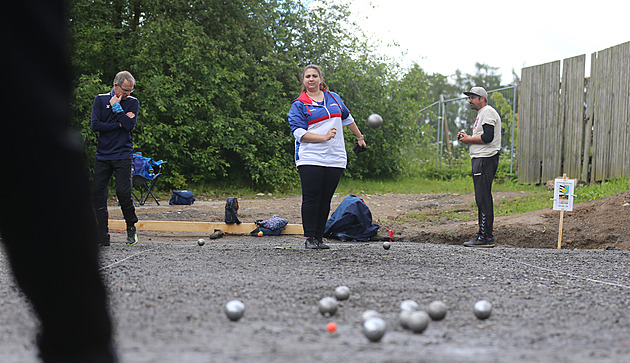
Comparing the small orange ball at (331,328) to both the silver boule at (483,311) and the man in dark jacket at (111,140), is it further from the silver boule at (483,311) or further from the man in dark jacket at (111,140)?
the man in dark jacket at (111,140)

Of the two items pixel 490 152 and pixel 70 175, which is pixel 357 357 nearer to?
pixel 70 175

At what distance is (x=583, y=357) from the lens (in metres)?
2.03

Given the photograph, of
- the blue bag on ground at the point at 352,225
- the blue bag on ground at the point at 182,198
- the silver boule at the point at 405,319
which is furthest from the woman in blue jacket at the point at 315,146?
the blue bag on ground at the point at 182,198

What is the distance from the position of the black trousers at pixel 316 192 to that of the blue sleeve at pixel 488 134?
6.12ft

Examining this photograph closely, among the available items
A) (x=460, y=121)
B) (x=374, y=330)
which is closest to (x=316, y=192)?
(x=374, y=330)

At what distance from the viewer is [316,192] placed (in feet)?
17.6

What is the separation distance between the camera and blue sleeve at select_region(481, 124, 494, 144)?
6.20 metres

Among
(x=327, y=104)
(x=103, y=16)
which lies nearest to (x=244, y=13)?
(x=103, y=16)

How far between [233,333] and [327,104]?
11.5 ft

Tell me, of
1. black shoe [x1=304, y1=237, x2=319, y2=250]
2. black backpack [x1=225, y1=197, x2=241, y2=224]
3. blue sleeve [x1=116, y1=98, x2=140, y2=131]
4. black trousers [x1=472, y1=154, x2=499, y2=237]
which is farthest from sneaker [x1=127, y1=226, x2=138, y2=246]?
black trousers [x1=472, y1=154, x2=499, y2=237]

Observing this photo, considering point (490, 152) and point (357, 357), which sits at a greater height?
point (490, 152)

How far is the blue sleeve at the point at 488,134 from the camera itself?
6195 millimetres

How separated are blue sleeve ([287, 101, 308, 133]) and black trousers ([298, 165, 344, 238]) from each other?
1.29 ft

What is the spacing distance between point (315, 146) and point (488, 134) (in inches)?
84.8
